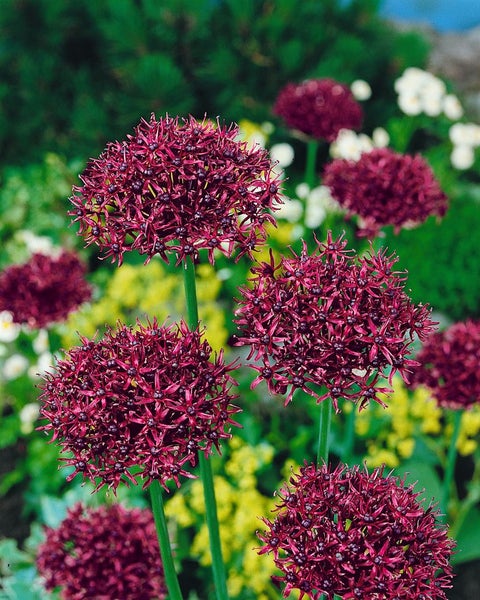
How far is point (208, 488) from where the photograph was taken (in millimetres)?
1729

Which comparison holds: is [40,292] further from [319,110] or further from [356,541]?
[356,541]

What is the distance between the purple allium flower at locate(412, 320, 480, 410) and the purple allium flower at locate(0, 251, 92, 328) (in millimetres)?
1266

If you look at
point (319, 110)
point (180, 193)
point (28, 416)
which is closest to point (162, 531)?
point (180, 193)

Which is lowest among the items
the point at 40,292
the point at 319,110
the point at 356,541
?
the point at 356,541

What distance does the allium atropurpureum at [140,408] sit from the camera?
4.90ft

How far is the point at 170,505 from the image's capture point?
321 centimetres

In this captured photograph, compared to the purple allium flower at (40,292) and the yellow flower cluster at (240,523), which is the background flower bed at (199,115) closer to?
the yellow flower cluster at (240,523)

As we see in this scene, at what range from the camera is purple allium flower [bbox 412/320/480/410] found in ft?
7.97

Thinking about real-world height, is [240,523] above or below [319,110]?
below

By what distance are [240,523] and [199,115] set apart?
12.7 feet

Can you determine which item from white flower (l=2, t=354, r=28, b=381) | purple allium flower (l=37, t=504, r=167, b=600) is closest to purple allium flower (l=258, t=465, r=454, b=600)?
purple allium flower (l=37, t=504, r=167, b=600)

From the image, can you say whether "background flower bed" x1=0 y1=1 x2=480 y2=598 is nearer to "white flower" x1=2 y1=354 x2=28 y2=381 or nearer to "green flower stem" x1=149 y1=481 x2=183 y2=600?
"white flower" x1=2 y1=354 x2=28 y2=381

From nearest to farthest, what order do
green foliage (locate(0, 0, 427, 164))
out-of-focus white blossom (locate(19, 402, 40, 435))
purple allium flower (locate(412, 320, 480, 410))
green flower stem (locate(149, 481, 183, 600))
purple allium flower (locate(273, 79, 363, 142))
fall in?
green flower stem (locate(149, 481, 183, 600)) < purple allium flower (locate(412, 320, 480, 410)) < purple allium flower (locate(273, 79, 363, 142)) < out-of-focus white blossom (locate(19, 402, 40, 435)) < green foliage (locate(0, 0, 427, 164))

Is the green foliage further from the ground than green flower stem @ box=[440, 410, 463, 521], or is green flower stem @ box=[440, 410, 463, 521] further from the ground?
the green foliage
